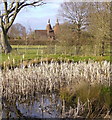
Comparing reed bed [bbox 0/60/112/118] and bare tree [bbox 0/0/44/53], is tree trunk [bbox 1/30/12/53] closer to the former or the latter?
bare tree [bbox 0/0/44/53]

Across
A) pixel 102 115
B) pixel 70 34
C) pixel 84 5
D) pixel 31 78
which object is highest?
pixel 84 5

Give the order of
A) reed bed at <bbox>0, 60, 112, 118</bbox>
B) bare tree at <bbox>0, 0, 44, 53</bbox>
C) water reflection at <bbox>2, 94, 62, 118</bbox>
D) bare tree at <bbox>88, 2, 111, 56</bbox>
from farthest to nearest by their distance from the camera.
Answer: bare tree at <bbox>0, 0, 44, 53</bbox>, bare tree at <bbox>88, 2, 111, 56</bbox>, reed bed at <bbox>0, 60, 112, 118</bbox>, water reflection at <bbox>2, 94, 62, 118</bbox>

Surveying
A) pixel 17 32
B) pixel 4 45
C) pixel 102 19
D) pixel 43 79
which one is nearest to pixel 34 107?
pixel 43 79

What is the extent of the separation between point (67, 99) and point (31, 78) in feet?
2.27

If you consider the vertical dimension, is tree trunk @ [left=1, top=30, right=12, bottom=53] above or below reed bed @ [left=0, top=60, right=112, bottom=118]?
above

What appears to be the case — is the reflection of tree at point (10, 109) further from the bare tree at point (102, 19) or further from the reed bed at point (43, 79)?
the bare tree at point (102, 19)

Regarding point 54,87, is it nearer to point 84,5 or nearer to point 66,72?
point 66,72

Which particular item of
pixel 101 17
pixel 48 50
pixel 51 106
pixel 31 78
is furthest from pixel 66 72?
pixel 48 50

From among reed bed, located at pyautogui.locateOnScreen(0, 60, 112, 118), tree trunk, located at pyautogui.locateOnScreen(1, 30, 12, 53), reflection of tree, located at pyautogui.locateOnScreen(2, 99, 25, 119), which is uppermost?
tree trunk, located at pyautogui.locateOnScreen(1, 30, 12, 53)

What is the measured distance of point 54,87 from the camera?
2.87 meters

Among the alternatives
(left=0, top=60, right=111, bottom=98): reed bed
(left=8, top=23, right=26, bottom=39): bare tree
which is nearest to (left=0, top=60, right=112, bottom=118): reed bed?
(left=0, top=60, right=111, bottom=98): reed bed

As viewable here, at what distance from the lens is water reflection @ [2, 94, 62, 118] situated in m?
2.21

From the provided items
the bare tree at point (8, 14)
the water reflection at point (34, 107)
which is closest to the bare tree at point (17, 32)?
the bare tree at point (8, 14)

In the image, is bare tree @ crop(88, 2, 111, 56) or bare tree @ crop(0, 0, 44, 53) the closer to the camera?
bare tree @ crop(88, 2, 111, 56)
